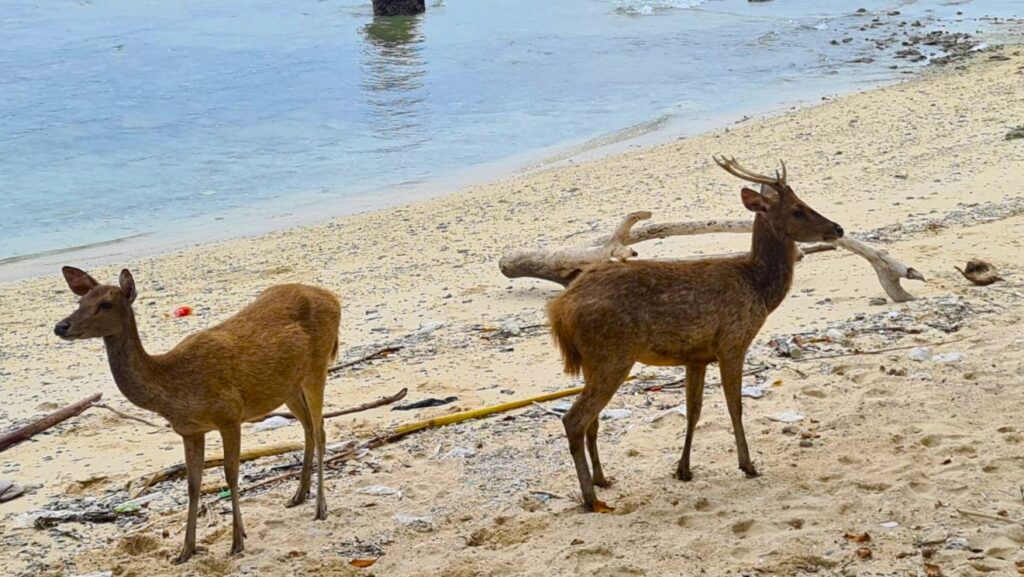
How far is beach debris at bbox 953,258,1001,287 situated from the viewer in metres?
9.02

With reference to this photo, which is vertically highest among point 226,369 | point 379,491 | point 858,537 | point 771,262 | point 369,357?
point 771,262

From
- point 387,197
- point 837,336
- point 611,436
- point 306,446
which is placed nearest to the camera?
point 306,446

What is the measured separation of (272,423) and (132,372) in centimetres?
211

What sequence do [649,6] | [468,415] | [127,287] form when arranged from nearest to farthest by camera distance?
1. [127,287]
2. [468,415]
3. [649,6]

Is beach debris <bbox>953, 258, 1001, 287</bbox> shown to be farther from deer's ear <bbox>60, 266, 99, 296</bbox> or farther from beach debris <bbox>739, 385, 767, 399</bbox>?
deer's ear <bbox>60, 266, 99, 296</bbox>

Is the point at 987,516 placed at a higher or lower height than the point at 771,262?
lower

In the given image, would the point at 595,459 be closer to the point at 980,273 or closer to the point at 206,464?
the point at 206,464

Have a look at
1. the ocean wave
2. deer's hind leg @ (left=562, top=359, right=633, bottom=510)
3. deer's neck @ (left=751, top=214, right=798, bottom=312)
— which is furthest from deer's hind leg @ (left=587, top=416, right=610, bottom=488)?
the ocean wave

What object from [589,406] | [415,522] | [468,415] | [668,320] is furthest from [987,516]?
[468,415]

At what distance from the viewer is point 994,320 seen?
8266 mm

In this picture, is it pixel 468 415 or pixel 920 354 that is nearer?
pixel 468 415

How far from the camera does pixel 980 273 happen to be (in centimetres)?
907

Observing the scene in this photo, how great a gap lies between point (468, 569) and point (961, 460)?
249 cm

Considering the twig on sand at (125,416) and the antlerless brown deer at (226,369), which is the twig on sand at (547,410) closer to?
the antlerless brown deer at (226,369)
